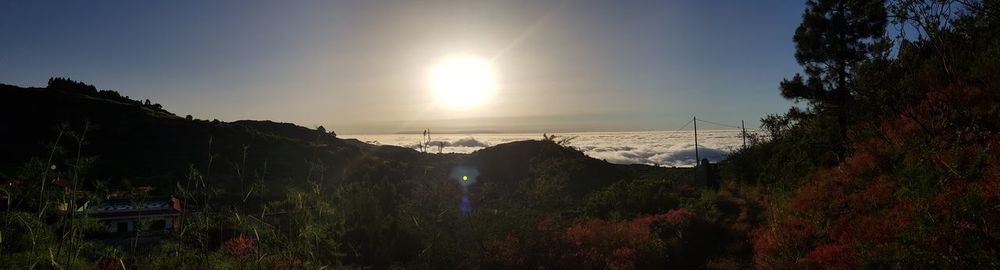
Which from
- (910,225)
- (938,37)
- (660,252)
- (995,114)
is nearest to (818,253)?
(910,225)

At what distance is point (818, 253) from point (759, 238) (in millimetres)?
4629

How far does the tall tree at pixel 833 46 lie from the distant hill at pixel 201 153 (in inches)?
988

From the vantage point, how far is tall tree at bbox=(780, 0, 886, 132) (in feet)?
77.5

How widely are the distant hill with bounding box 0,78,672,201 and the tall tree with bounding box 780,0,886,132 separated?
25102 millimetres

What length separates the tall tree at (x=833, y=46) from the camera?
2361cm

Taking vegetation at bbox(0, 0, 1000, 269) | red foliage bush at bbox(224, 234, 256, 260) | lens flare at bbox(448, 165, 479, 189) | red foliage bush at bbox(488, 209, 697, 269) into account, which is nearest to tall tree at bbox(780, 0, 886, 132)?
vegetation at bbox(0, 0, 1000, 269)

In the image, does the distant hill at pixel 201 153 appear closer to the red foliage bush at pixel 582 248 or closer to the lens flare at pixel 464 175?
the lens flare at pixel 464 175

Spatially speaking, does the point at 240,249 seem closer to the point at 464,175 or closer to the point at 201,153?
the point at 464,175

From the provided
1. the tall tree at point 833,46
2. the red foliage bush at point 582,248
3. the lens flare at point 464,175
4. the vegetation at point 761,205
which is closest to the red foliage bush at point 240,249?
the vegetation at point 761,205

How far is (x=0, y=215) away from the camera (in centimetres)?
692

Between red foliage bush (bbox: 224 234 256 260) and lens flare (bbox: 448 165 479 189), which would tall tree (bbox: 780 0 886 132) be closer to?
red foliage bush (bbox: 224 234 256 260)

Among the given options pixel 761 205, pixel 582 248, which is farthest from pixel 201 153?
pixel 761 205

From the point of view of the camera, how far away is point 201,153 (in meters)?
73.3

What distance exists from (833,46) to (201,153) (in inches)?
2963
